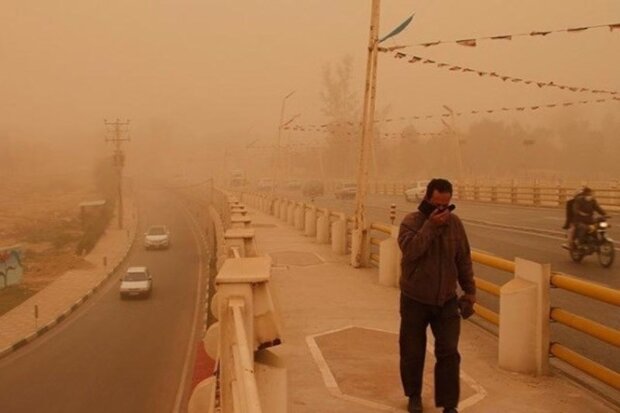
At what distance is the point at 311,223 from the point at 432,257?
18.0m

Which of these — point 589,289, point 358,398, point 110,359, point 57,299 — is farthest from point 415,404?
point 57,299

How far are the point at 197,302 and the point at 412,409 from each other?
32866 millimetres

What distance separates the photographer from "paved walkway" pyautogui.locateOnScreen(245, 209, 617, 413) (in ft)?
18.6

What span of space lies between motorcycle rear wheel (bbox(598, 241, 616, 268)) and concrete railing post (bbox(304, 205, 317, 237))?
10.2m

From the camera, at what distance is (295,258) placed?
16.7 m

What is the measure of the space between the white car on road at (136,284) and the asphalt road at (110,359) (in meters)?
0.54

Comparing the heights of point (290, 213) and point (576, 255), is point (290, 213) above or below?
below

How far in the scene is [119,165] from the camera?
76.4m

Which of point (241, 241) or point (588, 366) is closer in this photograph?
point (588, 366)

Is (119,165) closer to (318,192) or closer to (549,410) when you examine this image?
(318,192)

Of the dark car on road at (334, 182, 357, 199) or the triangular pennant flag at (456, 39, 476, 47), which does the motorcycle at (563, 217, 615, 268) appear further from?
the dark car on road at (334, 182, 357, 199)

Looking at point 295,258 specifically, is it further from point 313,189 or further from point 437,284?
point 313,189

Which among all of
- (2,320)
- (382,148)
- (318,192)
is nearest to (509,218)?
(2,320)

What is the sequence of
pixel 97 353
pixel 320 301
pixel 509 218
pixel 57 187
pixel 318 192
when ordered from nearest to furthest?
pixel 320 301 → pixel 97 353 → pixel 509 218 → pixel 318 192 → pixel 57 187
